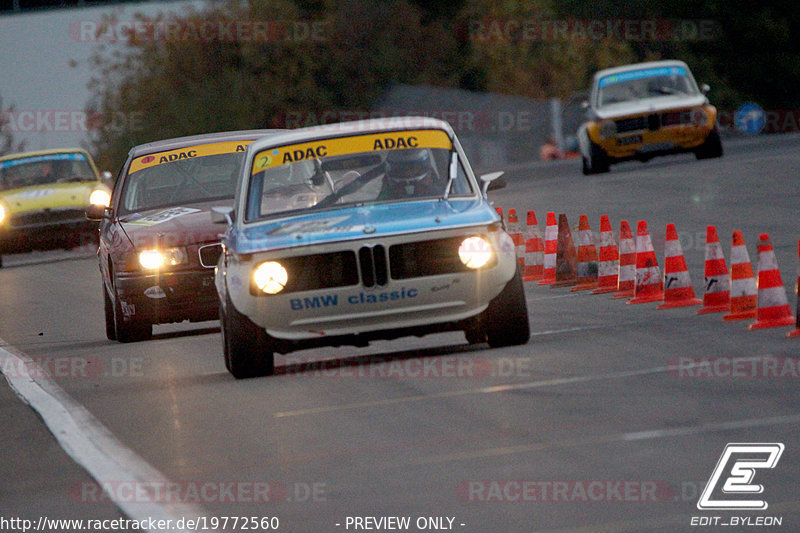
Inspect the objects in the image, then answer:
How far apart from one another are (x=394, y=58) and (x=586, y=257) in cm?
5315

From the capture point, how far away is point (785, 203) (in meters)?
21.6

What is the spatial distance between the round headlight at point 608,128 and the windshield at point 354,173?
18.0m

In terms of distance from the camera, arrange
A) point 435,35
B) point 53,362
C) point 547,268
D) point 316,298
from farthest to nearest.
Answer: point 435,35, point 547,268, point 53,362, point 316,298

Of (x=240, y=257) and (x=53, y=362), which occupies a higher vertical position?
(x=240, y=257)

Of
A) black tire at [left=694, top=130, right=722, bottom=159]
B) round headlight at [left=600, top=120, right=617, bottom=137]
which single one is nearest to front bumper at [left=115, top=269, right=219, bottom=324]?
round headlight at [left=600, top=120, right=617, bottom=137]

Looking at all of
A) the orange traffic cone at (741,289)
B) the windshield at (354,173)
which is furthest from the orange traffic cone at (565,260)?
the windshield at (354,173)

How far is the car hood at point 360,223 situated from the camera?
32.7ft

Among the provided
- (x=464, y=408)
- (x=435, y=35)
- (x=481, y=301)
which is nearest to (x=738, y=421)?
(x=464, y=408)

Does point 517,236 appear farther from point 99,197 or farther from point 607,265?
point 99,197

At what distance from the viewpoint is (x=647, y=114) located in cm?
2856

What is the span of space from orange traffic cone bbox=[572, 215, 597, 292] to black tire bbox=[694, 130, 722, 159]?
50.0 feet

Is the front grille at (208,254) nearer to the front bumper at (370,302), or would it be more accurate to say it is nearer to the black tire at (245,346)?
the black tire at (245,346)

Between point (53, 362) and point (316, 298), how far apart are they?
325 centimetres

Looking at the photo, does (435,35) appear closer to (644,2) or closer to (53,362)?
(644,2)
